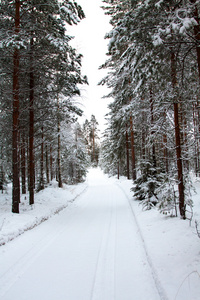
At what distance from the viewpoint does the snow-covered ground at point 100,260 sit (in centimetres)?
316

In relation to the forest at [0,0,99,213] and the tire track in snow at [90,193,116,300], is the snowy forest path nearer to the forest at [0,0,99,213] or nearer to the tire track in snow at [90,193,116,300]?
the tire track in snow at [90,193,116,300]

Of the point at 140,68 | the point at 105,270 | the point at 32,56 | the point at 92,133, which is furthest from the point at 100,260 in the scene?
the point at 92,133

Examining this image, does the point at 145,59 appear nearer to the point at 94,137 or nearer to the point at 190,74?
the point at 190,74

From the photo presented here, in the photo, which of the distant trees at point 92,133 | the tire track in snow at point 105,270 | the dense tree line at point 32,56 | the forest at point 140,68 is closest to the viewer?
the tire track in snow at point 105,270

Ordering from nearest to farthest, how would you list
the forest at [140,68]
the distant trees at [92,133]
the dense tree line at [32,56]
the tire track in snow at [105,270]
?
the tire track in snow at [105,270] < the forest at [140,68] < the dense tree line at [32,56] < the distant trees at [92,133]

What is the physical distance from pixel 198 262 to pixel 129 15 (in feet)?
20.6

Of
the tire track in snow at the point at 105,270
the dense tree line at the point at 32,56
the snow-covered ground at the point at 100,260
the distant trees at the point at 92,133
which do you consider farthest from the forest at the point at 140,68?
the distant trees at the point at 92,133

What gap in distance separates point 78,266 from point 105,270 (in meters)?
0.64

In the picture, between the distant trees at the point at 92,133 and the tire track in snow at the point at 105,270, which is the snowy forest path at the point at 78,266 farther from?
the distant trees at the point at 92,133

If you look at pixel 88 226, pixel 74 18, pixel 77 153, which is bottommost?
pixel 88 226

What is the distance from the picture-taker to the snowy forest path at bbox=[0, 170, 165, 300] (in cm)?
317

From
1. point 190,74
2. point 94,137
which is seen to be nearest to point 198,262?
point 190,74

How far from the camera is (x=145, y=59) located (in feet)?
16.8

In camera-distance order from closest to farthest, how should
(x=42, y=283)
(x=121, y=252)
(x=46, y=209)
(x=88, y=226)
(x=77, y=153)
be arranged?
(x=42, y=283), (x=121, y=252), (x=88, y=226), (x=46, y=209), (x=77, y=153)
